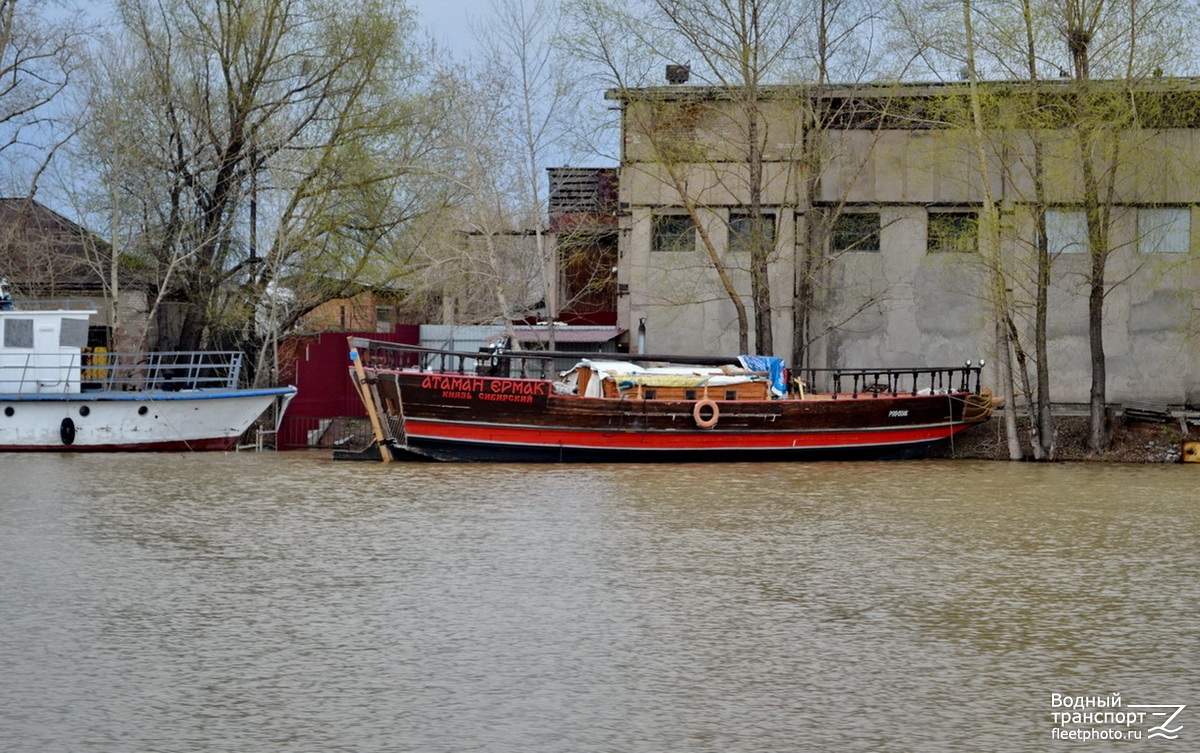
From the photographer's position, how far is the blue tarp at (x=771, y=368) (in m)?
26.3

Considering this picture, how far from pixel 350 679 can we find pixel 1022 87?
21.6 metres

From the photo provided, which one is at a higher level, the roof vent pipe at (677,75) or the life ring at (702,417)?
the roof vent pipe at (677,75)

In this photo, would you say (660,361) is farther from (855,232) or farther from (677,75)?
(677,75)

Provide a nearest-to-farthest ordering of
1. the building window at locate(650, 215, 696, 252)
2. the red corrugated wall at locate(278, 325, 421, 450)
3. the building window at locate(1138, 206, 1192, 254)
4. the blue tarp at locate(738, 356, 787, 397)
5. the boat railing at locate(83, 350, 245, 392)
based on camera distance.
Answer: the blue tarp at locate(738, 356, 787, 397)
the boat railing at locate(83, 350, 245, 392)
the building window at locate(1138, 206, 1192, 254)
the building window at locate(650, 215, 696, 252)
the red corrugated wall at locate(278, 325, 421, 450)

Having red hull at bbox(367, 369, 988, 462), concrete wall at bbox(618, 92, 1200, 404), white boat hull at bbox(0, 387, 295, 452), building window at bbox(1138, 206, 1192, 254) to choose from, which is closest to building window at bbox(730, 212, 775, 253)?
concrete wall at bbox(618, 92, 1200, 404)

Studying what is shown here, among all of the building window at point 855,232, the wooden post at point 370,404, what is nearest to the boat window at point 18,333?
the wooden post at point 370,404

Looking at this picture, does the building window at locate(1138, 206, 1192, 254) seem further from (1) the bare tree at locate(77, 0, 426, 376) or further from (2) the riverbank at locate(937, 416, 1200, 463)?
(1) the bare tree at locate(77, 0, 426, 376)

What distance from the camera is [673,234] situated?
1233 inches

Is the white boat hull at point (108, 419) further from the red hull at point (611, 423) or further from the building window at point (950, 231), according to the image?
the building window at point (950, 231)

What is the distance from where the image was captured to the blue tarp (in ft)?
86.2

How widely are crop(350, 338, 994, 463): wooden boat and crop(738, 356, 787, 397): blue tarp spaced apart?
18 millimetres

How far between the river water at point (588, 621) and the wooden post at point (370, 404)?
5.47 metres

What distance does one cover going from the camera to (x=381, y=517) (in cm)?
1738

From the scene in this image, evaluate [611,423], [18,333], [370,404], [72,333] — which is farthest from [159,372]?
[611,423]
